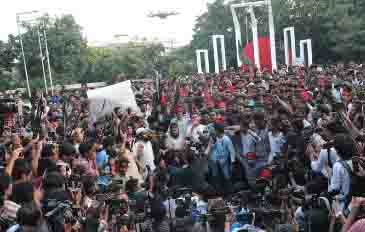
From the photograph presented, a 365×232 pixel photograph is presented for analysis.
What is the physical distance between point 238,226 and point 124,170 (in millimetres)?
2318

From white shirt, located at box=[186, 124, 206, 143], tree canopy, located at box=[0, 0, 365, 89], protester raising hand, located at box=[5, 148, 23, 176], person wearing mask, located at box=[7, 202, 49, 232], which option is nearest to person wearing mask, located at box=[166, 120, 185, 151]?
white shirt, located at box=[186, 124, 206, 143]

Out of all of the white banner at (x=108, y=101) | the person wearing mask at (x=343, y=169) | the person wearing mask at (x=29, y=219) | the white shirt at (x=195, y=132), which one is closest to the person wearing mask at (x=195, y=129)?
the white shirt at (x=195, y=132)

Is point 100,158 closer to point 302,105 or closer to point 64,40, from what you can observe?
point 302,105

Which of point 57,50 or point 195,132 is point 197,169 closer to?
point 195,132

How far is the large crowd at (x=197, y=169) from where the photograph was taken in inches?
208

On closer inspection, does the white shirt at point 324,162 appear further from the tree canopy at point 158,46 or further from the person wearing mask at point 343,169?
the tree canopy at point 158,46

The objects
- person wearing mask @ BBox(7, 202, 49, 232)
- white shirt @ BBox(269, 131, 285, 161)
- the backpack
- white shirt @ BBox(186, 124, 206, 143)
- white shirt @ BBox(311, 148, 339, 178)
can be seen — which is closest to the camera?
person wearing mask @ BBox(7, 202, 49, 232)

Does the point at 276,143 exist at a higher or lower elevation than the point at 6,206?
lower

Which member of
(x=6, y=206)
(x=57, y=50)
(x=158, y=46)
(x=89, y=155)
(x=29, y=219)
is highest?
(x=29, y=219)

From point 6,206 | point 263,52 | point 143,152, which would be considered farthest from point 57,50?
point 6,206

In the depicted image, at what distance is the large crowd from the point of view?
527 centimetres

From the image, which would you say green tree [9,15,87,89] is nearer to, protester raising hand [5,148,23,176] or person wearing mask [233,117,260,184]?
person wearing mask [233,117,260,184]

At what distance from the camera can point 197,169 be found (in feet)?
26.3

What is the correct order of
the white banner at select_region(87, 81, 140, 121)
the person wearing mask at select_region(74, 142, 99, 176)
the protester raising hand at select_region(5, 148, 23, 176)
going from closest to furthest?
the protester raising hand at select_region(5, 148, 23, 176)
the person wearing mask at select_region(74, 142, 99, 176)
the white banner at select_region(87, 81, 140, 121)
